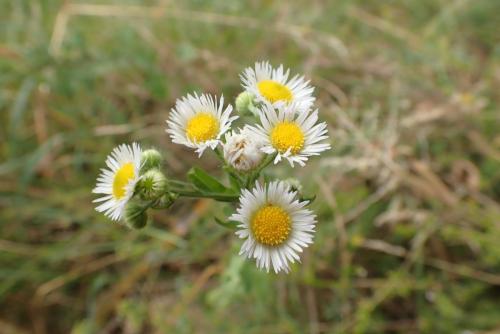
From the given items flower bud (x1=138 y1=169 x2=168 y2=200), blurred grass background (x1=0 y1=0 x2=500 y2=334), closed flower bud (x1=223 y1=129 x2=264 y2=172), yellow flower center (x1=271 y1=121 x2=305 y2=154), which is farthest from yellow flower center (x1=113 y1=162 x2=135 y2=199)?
blurred grass background (x1=0 y1=0 x2=500 y2=334)

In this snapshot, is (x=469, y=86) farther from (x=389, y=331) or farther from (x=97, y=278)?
(x=97, y=278)

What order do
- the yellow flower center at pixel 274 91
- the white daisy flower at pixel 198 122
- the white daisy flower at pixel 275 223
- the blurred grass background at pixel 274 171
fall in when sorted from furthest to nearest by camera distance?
the blurred grass background at pixel 274 171, the yellow flower center at pixel 274 91, the white daisy flower at pixel 198 122, the white daisy flower at pixel 275 223

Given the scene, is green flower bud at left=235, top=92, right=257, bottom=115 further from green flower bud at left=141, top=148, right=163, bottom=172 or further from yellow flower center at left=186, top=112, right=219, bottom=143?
green flower bud at left=141, top=148, right=163, bottom=172

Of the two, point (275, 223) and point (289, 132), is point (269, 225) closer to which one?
point (275, 223)

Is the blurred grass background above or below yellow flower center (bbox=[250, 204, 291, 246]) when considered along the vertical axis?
above

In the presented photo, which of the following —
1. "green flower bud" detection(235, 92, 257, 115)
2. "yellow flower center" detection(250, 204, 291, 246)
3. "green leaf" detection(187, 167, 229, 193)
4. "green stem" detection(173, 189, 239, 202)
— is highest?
"green flower bud" detection(235, 92, 257, 115)

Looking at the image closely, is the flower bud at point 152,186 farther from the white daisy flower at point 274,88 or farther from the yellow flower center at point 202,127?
the white daisy flower at point 274,88

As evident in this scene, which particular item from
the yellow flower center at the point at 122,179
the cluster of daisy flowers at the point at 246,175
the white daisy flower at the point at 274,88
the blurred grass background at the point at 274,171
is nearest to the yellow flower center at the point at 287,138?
the cluster of daisy flowers at the point at 246,175

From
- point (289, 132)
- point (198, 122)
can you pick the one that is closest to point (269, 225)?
point (289, 132)
